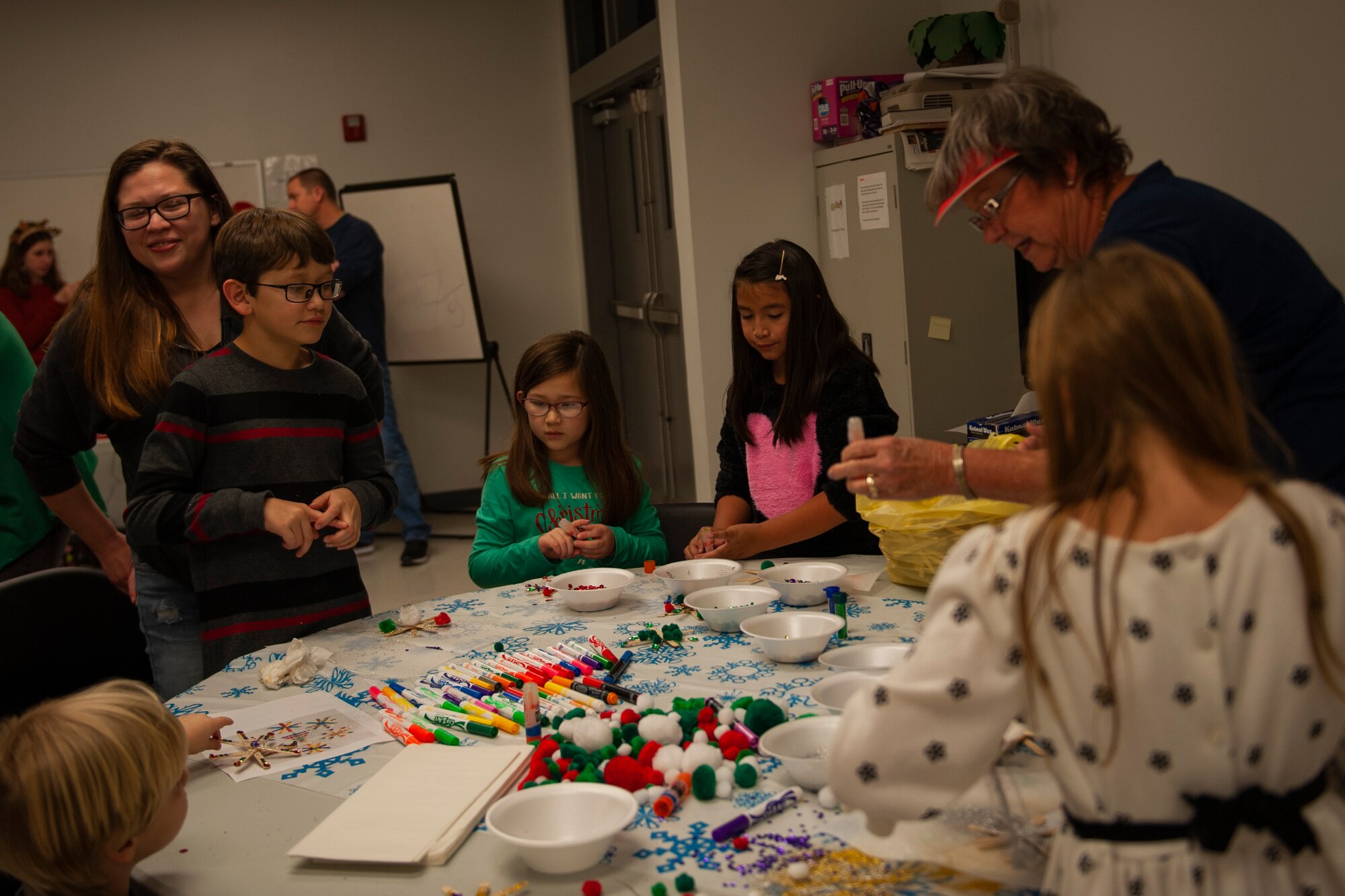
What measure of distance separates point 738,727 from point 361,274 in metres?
4.58

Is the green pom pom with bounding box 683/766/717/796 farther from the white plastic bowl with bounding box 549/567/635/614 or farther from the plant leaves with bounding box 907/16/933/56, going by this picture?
the plant leaves with bounding box 907/16/933/56

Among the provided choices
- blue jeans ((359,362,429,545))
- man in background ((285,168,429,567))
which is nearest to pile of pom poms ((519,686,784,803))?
man in background ((285,168,429,567))

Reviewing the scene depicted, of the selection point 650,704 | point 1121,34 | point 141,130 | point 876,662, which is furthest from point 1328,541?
point 141,130

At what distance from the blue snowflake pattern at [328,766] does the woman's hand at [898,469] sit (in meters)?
0.73

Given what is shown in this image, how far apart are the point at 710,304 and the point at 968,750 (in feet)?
11.3

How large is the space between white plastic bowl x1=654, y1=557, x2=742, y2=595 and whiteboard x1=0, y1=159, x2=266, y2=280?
464 centimetres

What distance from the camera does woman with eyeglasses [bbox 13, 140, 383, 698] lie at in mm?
2014

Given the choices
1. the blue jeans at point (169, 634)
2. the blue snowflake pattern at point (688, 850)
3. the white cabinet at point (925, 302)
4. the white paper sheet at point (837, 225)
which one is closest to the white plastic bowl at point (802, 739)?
the blue snowflake pattern at point (688, 850)

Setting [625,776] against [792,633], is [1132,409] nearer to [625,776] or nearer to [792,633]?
[625,776]

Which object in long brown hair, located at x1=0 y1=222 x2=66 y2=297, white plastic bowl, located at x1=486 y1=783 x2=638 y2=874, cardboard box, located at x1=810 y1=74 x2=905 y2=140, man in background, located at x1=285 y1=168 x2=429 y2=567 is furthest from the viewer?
long brown hair, located at x1=0 y1=222 x2=66 y2=297

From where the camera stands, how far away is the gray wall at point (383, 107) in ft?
18.9

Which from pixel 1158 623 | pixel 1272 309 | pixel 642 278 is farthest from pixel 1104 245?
pixel 642 278

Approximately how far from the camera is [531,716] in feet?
4.77

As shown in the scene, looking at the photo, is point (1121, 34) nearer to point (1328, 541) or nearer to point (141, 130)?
point (1328, 541)
